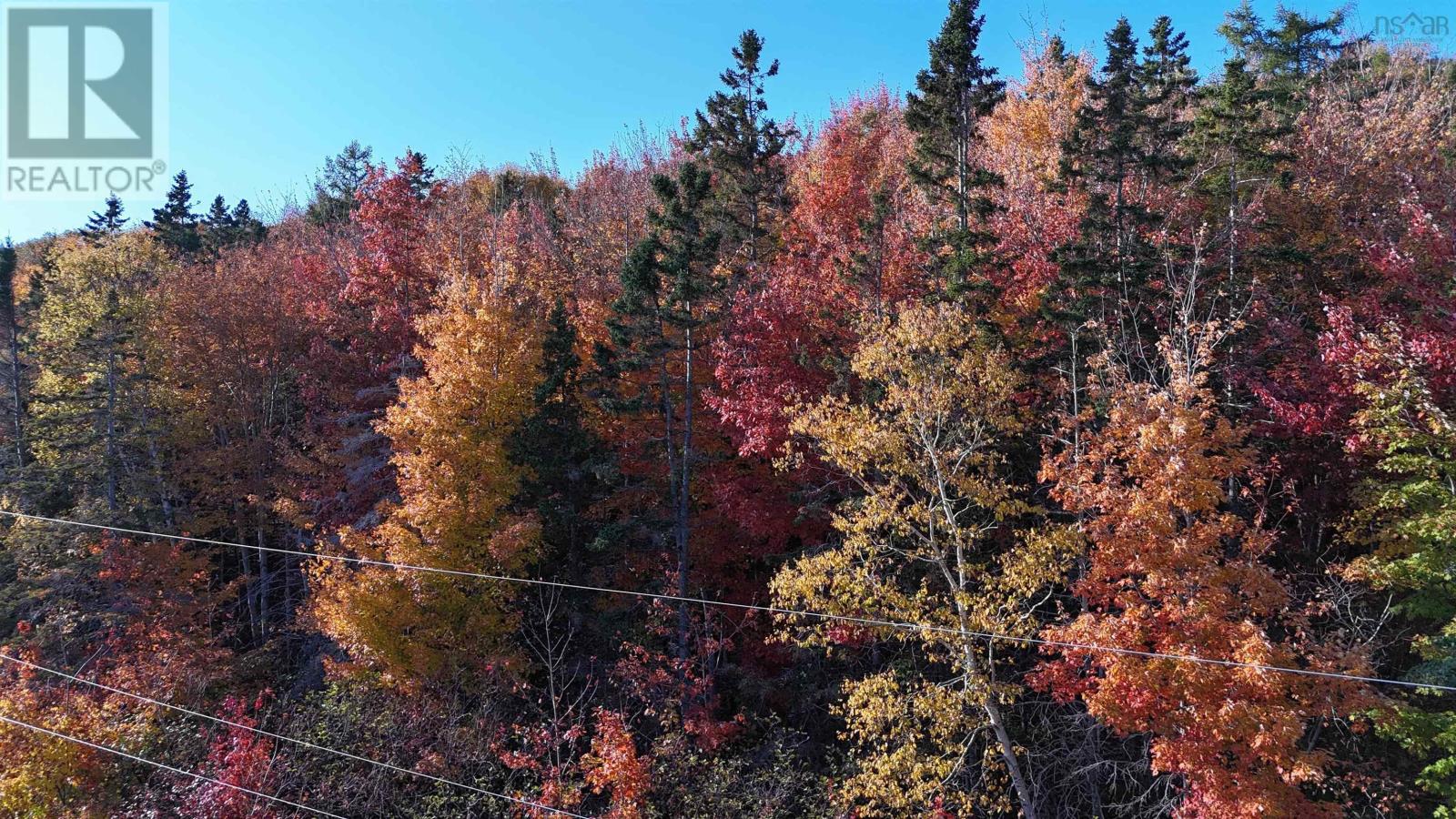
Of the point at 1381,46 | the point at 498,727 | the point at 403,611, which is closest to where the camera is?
the point at 498,727

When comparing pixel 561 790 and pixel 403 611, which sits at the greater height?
pixel 403 611

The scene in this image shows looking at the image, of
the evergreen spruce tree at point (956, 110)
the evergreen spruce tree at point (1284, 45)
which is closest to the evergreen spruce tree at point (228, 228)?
the evergreen spruce tree at point (956, 110)

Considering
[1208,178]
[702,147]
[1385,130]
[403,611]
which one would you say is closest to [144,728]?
[403,611]

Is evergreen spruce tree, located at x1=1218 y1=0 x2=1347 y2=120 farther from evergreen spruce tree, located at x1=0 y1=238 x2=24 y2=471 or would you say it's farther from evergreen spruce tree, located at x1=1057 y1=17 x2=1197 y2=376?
evergreen spruce tree, located at x1=0 y1=238 x2=24 y2=471

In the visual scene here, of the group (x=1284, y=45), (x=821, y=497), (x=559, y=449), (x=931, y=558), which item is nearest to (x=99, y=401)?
(x=559, y=449)

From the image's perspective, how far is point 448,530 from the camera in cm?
1816

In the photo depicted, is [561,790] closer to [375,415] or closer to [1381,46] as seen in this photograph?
[375,415]

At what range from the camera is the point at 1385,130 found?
24.0 m

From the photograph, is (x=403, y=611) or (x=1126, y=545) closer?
(x=1126, y=545)

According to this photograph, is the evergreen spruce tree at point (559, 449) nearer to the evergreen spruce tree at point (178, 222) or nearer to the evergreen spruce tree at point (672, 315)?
the evergreen spruce tree at point (672, 315)

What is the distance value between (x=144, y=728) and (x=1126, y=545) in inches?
765

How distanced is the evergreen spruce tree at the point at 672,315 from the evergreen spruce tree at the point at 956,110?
18.0 feet

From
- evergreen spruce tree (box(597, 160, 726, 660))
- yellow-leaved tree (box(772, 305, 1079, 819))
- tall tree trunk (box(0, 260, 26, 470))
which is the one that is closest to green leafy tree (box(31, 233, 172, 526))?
tall tree trunk (box(0, 260, 26, 470))

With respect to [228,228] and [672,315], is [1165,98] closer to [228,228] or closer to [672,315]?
[672,315]
